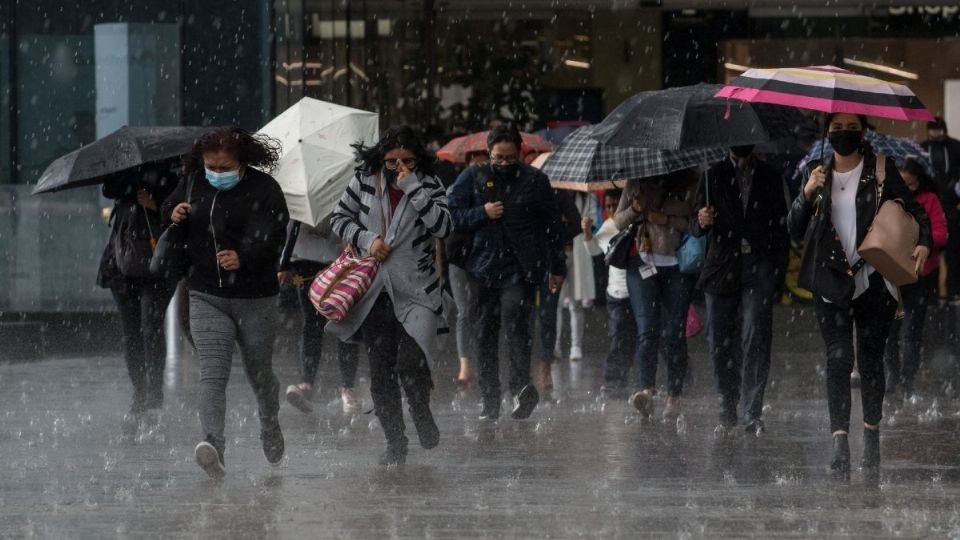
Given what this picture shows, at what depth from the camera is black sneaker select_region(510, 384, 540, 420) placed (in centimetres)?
1130

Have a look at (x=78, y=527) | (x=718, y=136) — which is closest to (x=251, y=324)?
(x=78, y=527)

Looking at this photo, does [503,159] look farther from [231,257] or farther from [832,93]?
[832,93]

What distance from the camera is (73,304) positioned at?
19.8 metres

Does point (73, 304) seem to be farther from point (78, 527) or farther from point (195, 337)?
point (78, 527)

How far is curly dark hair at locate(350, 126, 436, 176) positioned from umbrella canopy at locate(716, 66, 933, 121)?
1593mm

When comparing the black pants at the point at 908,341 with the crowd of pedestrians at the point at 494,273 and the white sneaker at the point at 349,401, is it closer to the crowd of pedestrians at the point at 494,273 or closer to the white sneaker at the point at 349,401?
the crowd of pedestrians at the point at 494,273

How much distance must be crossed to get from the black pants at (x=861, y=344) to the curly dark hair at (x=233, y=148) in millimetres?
2826

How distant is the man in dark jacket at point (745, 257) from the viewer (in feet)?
35.2

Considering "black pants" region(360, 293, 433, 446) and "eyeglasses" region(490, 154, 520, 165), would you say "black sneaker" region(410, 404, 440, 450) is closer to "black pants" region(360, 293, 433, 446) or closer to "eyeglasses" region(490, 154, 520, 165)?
"black pants" region(360, 293, 433, 446)

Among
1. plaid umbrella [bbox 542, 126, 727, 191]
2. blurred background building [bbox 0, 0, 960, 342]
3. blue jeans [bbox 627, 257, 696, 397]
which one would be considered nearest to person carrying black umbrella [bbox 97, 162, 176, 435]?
plaid umbrella [bbox 542, 126, 727, 191]

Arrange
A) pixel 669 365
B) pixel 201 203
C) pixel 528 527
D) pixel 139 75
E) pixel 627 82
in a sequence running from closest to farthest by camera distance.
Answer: pixel 528 527, pixel 201 203, pixel 669 365, pixel 139 75, pixel 627 82

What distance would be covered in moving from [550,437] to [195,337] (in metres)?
2.28

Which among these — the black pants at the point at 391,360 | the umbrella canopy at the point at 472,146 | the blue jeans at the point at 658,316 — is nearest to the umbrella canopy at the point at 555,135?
the umbrella canopy at the point at 472,146

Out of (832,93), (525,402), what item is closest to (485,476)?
(525,402)
